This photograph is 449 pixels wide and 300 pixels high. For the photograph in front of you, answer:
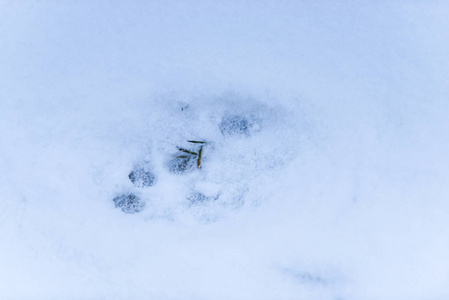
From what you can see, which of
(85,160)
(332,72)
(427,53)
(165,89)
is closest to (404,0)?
(427,53)

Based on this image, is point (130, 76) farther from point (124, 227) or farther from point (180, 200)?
point (124, 227)

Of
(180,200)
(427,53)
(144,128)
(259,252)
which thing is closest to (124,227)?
(180,200)

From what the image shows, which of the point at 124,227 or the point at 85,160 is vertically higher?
the point at 85,160

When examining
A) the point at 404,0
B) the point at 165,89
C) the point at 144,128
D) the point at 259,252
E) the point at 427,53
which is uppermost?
the point at 404,0

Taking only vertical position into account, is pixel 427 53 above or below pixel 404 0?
below

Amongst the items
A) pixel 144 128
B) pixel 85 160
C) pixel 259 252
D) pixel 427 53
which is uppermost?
pixel 427 53

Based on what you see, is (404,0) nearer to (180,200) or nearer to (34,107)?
(180,200)
